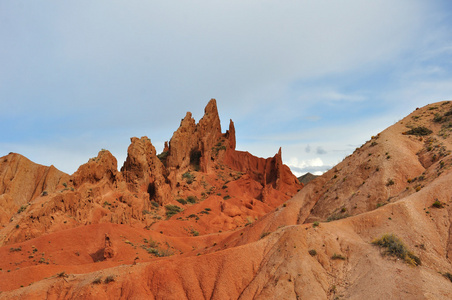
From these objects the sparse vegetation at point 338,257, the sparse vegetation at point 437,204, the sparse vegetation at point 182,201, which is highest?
the sparse vegetation at point 182,201

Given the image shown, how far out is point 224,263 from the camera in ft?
68.0

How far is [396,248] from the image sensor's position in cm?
1766

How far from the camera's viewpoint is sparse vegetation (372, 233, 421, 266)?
17002 millimetres

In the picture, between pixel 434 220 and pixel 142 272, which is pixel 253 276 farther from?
pixel 434 220

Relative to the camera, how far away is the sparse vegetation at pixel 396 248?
17002mm

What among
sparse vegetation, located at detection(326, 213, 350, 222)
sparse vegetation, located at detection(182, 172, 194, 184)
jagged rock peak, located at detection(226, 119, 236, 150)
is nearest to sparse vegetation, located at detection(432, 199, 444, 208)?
sparse vegetation, located at detection(326, 213, 350, 222)

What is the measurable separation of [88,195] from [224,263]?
89.8 feet

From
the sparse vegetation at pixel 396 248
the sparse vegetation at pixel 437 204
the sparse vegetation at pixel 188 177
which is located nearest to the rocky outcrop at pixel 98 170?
the sparse vegetation at pixel 188 177

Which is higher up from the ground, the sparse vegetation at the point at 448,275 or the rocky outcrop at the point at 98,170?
the rocky outcrop at the point at 98,170

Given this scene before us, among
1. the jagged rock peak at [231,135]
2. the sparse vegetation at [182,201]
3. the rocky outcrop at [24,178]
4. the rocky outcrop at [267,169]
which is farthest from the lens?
the jagged rock peak at [231,135]

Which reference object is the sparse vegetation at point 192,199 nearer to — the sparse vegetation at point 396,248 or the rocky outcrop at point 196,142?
the rocky outcrop at point 196,142

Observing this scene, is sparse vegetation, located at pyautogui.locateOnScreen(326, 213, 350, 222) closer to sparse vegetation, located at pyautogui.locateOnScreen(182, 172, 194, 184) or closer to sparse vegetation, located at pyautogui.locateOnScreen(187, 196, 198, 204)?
sparse vegetation, located at pyautogui.locateOnScreen(187, 196, 198, 204)

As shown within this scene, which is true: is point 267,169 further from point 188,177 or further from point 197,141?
point 188,177

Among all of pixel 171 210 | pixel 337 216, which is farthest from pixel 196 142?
pixel 337 216
